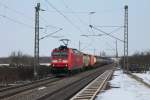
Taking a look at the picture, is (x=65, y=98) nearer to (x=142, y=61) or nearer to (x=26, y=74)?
(x=26, y=74)

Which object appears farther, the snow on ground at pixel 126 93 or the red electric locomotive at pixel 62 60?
the red electric locomotive at pixel 62 60

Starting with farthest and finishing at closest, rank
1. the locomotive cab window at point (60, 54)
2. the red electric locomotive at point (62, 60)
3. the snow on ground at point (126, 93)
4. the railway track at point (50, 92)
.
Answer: the locomotive cab window at point (60, 54), the red electric locomotive at point (62, 60), the railway track at point (50, 92), the snow on ground at point (126, 93)

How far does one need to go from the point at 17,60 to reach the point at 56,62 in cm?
6392

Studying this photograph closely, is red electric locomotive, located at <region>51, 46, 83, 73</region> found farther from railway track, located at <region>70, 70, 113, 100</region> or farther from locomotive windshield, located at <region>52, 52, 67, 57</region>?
railway track, located at <region>70, 70, 113, 100</region>

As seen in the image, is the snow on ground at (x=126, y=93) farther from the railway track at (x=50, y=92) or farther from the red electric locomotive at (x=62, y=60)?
the red electric locomotive at (x=62, y=60)

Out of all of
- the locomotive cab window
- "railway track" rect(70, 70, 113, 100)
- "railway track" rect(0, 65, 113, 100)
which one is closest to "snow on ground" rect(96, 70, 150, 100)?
"railway track" rect(70, 70, 113, 100)

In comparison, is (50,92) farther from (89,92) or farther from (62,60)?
(62,60)

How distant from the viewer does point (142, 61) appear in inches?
3125

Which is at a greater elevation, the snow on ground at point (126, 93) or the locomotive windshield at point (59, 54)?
the locomotive windshield at point (59, 54)

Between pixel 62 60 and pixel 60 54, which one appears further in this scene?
pixel 60 54

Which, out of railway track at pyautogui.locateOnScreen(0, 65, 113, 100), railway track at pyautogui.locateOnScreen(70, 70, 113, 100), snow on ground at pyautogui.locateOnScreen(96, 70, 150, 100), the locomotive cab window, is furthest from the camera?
the locomotive cab window

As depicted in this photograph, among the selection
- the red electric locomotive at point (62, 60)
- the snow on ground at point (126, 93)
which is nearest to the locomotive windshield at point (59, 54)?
the red electric locomotive at point (62, 60)

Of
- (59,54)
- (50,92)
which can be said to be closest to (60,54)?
(59,54)

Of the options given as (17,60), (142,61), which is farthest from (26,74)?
(17,60)
